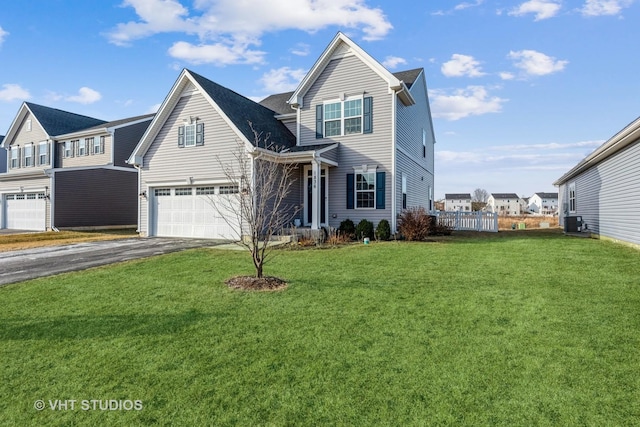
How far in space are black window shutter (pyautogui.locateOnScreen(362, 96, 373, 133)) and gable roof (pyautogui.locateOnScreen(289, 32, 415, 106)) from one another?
1061 mm

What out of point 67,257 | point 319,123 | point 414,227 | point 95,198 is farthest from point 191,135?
point 95,198

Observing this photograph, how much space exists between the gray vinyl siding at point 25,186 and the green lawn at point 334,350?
17.9 metres

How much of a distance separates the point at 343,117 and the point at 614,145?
388 inches

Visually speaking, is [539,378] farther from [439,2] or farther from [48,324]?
[439,2]

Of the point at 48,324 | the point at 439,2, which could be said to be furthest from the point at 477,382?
the point at 439,2

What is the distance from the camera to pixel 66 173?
2173 cm

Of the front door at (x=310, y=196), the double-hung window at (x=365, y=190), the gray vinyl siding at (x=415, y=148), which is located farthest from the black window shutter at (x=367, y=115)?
the front door at (x=310, y=196)

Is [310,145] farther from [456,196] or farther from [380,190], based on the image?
[456,196]

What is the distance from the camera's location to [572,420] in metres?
2.74

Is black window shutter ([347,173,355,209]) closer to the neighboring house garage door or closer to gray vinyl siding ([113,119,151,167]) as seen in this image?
the neighboring house garage door

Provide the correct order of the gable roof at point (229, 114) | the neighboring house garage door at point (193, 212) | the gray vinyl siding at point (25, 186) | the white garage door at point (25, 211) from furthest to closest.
Answer: 1. the white garage door at point (25, 211)
2. the gray vinyl siding at point (25, 186)
3. the neighboring house garage door at point (193, 212)
4. the gable roof at point (229, 114)

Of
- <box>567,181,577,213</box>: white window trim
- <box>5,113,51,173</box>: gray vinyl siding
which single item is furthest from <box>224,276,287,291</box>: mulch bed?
<box>5,113,51,173</box>: gray vinyl siding

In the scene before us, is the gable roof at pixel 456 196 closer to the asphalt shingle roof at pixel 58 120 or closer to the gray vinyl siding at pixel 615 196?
the gray vinyl siding at pixel 615 196

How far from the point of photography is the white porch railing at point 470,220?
1848cm
